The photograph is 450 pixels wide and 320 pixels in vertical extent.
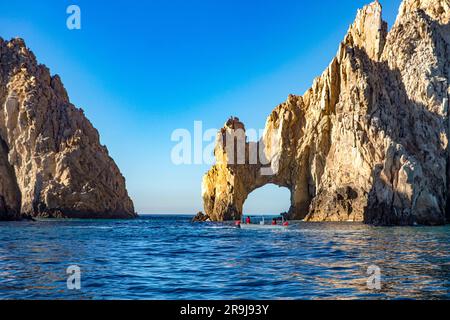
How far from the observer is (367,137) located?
89.6m

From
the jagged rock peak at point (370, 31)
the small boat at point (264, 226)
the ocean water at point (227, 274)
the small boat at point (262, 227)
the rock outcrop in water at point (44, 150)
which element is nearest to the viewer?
the ocean water at point (227, 274)

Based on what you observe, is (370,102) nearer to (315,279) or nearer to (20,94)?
(315,279)

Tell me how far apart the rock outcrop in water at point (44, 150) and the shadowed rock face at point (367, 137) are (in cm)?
4817

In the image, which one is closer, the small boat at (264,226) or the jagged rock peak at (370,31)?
the small boat at (264,226)

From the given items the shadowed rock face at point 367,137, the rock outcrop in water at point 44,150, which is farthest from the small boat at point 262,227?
the rock outcrop in water at point 44,150

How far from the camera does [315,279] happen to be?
19.8 metres

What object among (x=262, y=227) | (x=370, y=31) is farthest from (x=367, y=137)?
(x=262, y=227)

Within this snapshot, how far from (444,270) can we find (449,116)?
74459mm

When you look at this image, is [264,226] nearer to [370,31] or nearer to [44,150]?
[370,31]

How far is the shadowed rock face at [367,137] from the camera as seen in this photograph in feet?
253

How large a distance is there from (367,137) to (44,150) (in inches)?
4058

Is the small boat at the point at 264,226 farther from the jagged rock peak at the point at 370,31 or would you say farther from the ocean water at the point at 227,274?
the jagged rock peak at the point at 370,31

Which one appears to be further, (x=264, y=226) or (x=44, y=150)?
(x=44, y=150)

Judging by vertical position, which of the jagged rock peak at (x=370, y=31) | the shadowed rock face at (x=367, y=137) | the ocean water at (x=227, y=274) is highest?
the jagged rock peak at (x=370, y=31)
